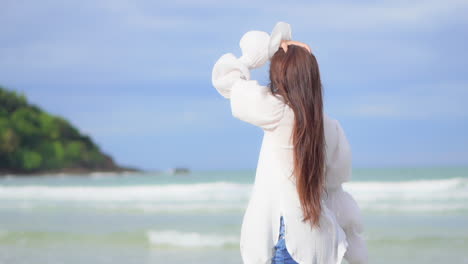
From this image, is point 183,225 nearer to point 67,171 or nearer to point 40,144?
point 67,171

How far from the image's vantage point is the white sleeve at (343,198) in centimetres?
225

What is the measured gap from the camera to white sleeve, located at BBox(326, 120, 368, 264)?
2.25 meters

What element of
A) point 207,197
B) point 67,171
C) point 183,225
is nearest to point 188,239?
point 183,225

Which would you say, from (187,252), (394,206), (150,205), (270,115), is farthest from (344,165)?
→ (150,205)

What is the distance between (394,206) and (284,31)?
25.0 feet

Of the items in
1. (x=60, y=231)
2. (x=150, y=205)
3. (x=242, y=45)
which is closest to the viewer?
(x=242, y=45)

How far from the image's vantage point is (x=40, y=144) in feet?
102

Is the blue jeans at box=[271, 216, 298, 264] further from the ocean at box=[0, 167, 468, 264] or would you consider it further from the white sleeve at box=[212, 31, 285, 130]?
the ocean at box=[0, 167, 468, 264]

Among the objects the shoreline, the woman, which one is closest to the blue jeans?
the woman

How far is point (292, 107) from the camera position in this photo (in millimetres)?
2131

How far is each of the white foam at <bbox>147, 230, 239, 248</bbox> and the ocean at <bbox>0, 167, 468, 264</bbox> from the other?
0.04 ft

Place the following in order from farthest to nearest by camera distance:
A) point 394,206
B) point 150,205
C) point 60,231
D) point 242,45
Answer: point 150,205, point 394,206, point 60,231, point 242,45

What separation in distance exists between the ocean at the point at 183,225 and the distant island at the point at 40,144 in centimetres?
1710

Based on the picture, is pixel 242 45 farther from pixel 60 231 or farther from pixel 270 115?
pixel 60 231
